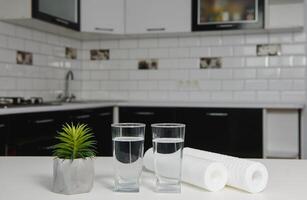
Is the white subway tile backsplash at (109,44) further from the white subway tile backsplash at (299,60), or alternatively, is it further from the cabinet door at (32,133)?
the white subway tile backsplash at (299,60)

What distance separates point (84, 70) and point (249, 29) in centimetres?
188

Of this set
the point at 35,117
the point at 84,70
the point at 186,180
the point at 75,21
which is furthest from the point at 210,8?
the point at 186,180

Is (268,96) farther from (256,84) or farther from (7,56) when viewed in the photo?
(7,56)

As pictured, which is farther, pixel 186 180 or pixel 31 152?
pixel 31 152

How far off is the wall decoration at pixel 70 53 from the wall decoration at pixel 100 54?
0.65ft

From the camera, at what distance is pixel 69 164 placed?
2.80 ft

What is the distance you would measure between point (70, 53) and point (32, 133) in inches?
72.7

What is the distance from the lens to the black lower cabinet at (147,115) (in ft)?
12.6

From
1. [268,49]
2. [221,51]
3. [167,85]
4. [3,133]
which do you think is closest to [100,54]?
[167,85]

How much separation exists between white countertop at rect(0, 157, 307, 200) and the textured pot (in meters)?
0.02

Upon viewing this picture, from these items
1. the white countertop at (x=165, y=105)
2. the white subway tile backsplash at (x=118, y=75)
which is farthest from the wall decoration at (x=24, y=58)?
the white subway tile backsplash at (x=118, y=75)

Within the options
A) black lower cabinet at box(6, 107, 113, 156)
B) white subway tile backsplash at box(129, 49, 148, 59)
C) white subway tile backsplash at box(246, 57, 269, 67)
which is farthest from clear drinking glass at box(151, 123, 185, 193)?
white subway tile backsplash at box(129, 49, 148, 59)

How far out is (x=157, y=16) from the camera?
4117 millimetres

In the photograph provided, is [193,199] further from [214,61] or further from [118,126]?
[214,61]
